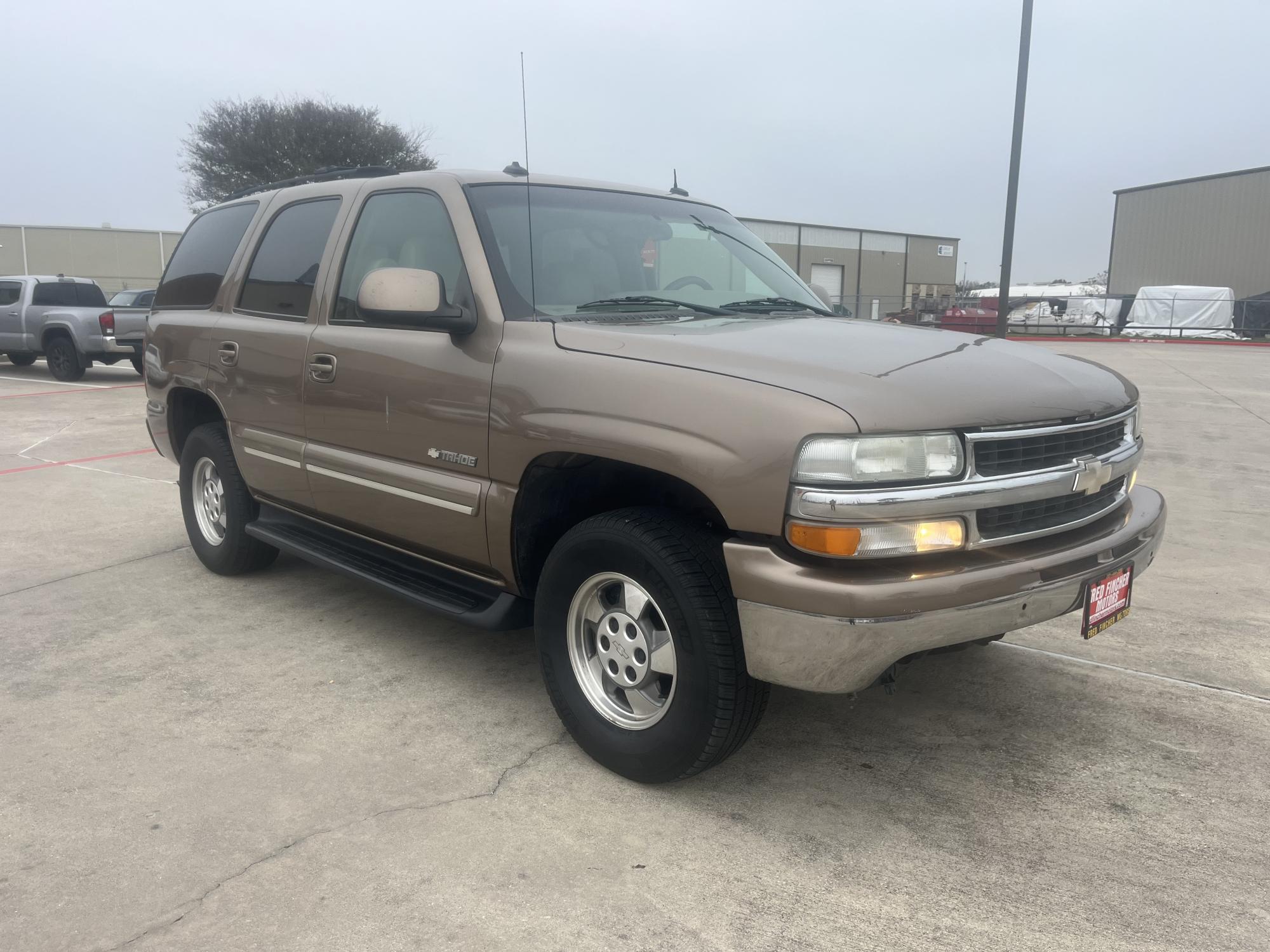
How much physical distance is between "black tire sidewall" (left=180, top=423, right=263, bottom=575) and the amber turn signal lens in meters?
3.23

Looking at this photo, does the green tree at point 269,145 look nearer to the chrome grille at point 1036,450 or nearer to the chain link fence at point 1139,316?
the chain link fence at point 1139,316

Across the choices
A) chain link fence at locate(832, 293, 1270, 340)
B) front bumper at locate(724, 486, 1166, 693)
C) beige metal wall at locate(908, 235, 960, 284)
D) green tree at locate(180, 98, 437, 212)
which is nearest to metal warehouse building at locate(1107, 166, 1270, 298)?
chain link fence at locate(832, 293, 1270, 340)

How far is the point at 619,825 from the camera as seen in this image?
2.78 meters

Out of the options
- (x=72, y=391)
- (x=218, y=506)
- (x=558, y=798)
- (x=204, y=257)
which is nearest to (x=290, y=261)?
(x=204, y=257)

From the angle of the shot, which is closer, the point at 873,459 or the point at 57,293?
the point at 873,459

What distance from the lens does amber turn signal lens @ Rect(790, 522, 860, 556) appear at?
95.7 inches

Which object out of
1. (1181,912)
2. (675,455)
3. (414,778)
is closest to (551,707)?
(414,778)

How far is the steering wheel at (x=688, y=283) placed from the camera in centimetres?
374

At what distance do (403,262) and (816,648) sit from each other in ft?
7.51

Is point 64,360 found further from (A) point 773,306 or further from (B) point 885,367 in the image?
(B) point 885,367

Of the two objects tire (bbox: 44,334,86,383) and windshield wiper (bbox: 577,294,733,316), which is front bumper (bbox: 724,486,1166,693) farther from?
tire (bbox: 44,334,86,383)

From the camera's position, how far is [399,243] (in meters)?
3.81

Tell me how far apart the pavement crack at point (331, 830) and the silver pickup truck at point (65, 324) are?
590 inches

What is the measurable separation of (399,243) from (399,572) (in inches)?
50.8
